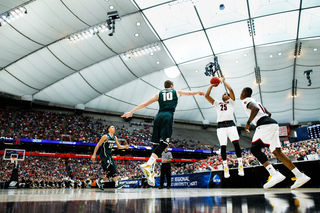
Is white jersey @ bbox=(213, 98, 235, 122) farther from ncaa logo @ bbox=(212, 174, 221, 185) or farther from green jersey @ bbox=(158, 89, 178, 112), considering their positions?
ncaa logo @ bbox=(212, 174, 221, 185)

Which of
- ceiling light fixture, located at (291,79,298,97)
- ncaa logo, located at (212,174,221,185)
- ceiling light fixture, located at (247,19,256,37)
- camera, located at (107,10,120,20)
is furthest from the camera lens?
ceiling light fixture, located at (291,79,298,97)

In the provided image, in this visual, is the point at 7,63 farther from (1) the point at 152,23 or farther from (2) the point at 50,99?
(1) the point at 152,23

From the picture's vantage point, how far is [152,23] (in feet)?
64.9

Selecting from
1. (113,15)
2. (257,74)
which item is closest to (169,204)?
(113,15)

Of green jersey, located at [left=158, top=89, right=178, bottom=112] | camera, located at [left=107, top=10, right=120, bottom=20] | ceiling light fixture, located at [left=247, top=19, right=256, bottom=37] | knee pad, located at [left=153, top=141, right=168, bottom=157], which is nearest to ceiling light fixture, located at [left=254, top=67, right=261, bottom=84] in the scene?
ceiling light fixture, located at [left=247, top=19, right=256, bottom=37]

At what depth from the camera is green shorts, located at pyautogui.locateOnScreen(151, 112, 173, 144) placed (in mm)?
3953

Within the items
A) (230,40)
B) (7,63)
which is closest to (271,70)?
(230,40)

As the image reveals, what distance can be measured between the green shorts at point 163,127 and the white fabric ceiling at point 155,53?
15.2 m

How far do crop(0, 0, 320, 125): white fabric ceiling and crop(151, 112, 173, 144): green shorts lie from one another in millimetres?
15234

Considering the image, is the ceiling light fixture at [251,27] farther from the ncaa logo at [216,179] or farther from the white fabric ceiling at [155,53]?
the ncaa logo at [216,179]

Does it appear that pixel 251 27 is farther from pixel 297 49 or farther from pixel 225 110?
pixel 225 110

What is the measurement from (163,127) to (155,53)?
21021 mm

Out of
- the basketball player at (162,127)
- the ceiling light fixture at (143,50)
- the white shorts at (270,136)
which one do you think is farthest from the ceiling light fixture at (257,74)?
the basketball player at (162,127)

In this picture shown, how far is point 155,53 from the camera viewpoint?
2411 cm
